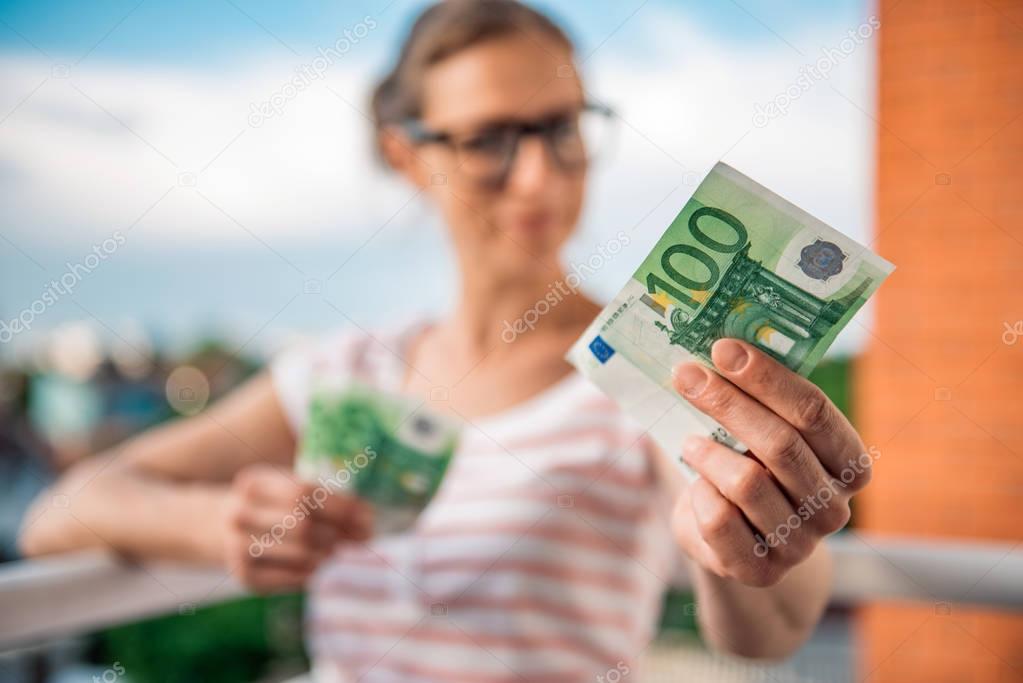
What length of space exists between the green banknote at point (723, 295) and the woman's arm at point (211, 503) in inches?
22.4

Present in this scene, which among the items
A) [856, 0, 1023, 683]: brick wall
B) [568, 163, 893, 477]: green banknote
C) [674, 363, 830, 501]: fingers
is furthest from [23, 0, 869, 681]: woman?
[856, 0, 1023, 683]: brick wall

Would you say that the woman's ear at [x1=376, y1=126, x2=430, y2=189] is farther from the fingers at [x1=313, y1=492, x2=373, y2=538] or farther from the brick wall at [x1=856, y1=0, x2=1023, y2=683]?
the brick wall at [x1=856, y1=0, x2=1023, y2=683]

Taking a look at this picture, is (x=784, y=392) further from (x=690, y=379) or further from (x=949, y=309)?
(x=949, y=309)

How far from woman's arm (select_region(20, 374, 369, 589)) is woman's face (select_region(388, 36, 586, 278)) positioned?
1.79 feet

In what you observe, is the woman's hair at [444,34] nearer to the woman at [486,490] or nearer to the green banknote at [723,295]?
the woman at [486,490]

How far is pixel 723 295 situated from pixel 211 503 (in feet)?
3.32

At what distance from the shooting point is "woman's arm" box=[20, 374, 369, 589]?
1.23 meters

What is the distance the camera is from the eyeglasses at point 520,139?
1.47 metres

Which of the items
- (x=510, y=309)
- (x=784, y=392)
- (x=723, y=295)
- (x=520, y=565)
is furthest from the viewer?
(x=510, y=309)

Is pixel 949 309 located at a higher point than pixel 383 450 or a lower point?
higher

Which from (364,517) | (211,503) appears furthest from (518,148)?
(211,503)

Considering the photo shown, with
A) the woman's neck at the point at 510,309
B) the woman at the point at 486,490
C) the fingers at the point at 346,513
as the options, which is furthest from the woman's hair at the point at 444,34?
the fingers at the point at 346,513

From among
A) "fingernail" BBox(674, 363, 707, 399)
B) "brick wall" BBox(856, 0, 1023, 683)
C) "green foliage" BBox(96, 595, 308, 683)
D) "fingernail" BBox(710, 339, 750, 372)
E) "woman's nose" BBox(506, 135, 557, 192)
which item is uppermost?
"brick wall" BBox(856, 0, 1023, 683)

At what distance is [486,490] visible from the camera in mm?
1441
